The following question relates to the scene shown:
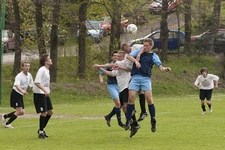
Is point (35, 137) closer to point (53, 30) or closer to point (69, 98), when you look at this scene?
point (69, 98)

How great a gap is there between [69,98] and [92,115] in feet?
30.0

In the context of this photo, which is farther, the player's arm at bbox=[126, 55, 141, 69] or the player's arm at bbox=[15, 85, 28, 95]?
the player's arm at bbox=[15, 85, 28, 95]

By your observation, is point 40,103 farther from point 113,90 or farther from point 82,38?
point 82,38

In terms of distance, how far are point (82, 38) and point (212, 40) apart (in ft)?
35.0

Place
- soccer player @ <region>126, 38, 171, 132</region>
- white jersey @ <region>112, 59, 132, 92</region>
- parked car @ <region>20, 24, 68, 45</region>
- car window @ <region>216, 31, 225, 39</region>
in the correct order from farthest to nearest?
car window @ <region>216, 31, 225, 39</region> → parked car @ <region>20, 24, 68, 45</region> → white jersey @ <region>112, 59, 132, 92</region> → soccer player @ <region>126, 38, 171, 132</region>

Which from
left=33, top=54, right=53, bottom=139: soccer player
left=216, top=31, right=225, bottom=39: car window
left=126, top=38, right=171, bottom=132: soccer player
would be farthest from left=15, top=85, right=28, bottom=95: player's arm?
left=216, top=31, right=225, bottom=39: car window

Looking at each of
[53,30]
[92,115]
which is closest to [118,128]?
[92,115]

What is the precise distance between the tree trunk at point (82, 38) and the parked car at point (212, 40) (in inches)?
357

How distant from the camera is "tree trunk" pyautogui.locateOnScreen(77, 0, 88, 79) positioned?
32781mm

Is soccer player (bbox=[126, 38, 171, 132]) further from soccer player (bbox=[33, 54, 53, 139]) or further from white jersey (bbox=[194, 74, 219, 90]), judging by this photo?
white jersey (bbox=[194, 74, 219, 90])

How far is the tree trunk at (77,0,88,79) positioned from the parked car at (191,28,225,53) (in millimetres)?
9069

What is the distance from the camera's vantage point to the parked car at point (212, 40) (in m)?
39.5

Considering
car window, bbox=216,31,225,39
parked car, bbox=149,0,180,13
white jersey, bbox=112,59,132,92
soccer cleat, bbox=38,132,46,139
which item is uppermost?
parked car, bbox=149,0,180,13

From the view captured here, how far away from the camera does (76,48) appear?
36.6 meters
